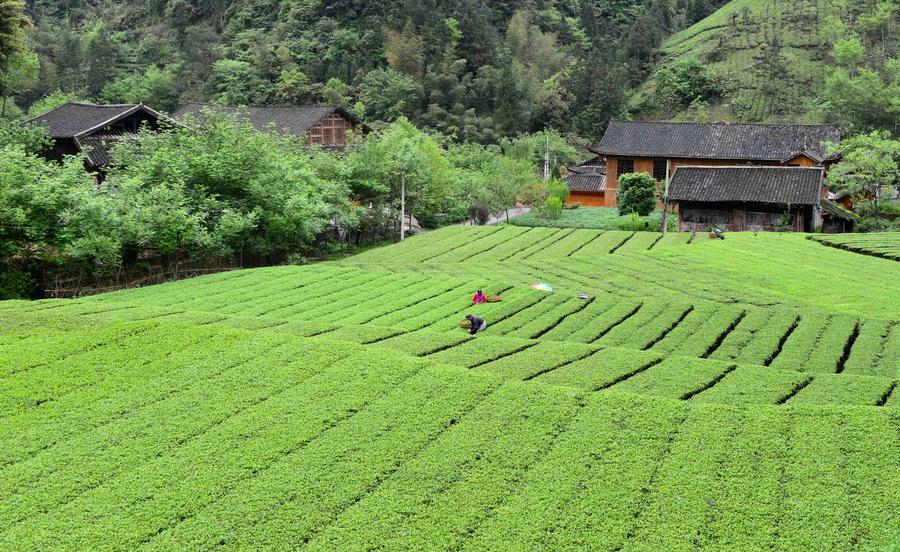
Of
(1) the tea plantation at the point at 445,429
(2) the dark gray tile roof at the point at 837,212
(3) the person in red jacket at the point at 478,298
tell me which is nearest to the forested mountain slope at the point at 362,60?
(2) the dark gray tile roof at the point at 837,212

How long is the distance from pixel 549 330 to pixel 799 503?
34.3 ft

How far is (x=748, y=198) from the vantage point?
47.7 metres

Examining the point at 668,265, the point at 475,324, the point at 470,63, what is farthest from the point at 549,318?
the point at 470,63

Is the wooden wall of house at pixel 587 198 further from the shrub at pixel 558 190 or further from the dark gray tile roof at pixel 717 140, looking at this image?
the shrub at pixel 558 190

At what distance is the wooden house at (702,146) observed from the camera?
195 ft

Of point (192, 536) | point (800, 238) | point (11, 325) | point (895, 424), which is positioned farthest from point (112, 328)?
point (800, 238)

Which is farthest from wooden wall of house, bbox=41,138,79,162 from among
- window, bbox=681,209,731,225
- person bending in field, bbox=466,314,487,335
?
window, bbox=681,209,731,225

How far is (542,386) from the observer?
50.9 feet

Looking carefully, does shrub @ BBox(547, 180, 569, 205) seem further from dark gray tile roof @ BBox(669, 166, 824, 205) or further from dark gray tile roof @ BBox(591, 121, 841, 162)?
dark gray tile roof @ BBox(669, 166, 824, 205)

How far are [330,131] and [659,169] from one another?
25159mm

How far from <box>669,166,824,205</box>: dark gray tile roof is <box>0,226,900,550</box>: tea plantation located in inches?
991

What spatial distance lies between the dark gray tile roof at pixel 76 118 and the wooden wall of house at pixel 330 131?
1437cm

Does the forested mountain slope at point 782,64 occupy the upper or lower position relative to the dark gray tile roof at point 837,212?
upper

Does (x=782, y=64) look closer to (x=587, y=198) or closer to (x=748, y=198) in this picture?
(x=587, y=198)
